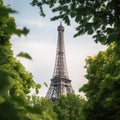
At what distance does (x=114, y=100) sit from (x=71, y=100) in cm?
6262

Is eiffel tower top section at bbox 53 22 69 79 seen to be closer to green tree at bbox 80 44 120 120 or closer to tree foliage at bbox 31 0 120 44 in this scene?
green tree at bbox 80 44 120 120

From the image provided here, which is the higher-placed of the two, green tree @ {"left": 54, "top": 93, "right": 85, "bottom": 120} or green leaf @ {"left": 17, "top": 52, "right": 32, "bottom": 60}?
green tree @ {"left": 54, "top": 93, "right": 85, "bottom": 120}

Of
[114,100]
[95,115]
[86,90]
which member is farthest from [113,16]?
[86,90]

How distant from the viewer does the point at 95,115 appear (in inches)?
1138

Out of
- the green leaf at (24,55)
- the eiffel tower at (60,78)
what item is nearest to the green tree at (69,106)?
the eiffel tower at (60,78)

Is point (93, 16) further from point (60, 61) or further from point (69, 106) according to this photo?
point (60, 61)

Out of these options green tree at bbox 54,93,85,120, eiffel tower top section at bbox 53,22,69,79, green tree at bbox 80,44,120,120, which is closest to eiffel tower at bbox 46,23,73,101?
eiffel tower top section at bbox 53,22,69,79

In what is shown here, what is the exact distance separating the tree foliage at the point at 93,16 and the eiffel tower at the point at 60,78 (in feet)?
308

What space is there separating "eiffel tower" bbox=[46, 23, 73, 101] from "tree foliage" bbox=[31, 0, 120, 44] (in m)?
93.9

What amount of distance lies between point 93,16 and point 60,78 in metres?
98.1

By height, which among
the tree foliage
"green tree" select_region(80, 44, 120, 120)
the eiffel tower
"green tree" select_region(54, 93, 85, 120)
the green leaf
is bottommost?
the green leaf

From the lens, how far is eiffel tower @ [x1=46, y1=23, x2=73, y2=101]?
102938 mm

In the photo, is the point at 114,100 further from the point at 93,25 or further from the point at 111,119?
the point at 93,25

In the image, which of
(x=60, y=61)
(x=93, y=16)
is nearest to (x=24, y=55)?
(x=93, y=16)
